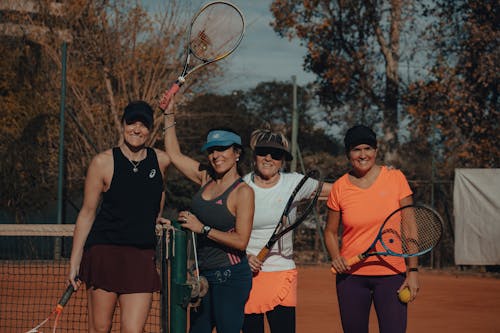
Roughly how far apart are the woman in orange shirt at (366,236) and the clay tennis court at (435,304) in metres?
4.05

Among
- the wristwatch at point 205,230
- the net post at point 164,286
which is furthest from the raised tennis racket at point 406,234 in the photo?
the net post at point 164,286

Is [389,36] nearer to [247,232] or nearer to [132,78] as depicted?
[132,78]

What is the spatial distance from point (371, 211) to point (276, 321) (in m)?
0.92

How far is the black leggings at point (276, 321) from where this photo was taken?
4863 mm

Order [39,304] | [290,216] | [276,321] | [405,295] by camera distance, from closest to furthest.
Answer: [405,295], [276,321], [290,216], [39,304]

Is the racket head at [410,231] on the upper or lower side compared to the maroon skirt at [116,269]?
upper

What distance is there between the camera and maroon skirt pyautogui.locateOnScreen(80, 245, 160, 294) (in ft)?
14.0

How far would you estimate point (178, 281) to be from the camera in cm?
430

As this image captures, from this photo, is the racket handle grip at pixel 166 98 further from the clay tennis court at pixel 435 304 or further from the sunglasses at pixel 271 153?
the clay tennis court at pixel 435 304

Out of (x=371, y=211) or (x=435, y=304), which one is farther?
(x=435, y=304)

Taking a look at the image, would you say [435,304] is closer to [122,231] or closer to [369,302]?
[369,302]

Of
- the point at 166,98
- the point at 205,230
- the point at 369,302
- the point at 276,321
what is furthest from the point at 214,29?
the point at 369,302

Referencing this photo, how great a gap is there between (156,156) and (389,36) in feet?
52.7

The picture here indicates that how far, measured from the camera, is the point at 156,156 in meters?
4.46
